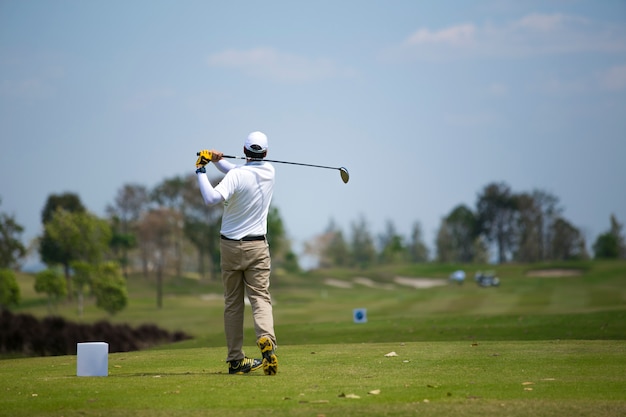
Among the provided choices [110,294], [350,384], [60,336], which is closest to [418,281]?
[110,294]

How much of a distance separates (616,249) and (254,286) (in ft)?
349

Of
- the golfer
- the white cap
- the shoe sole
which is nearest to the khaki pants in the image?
the golfer

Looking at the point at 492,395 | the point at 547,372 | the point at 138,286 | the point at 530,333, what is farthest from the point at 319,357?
the point at 138,286

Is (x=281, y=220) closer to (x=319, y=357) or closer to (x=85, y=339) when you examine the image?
(x=85, y=339)

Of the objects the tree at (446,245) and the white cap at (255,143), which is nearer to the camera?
the white cap at (255,143)

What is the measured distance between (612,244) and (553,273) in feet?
79.5

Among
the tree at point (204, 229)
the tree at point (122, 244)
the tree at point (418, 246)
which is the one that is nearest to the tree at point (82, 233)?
the tree at point (122, 244)

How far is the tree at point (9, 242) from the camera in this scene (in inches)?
2803

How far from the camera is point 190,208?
116 m

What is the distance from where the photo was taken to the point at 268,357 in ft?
32.4

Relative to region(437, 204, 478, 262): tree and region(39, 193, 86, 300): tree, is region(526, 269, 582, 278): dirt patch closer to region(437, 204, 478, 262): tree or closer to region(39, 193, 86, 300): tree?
region(437, 204, 478, 262): tree

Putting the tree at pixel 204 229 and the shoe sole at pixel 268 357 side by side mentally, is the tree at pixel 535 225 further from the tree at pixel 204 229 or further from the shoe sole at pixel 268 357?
the shoe sole at pixel 268 357

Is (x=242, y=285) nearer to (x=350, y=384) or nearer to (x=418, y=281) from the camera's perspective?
(x=350, y=384)

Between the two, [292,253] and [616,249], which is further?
[292,253]
